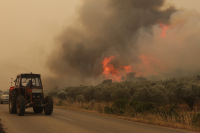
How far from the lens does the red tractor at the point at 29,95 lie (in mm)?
13942

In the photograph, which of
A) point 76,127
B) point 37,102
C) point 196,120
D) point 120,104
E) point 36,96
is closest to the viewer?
point 76,127

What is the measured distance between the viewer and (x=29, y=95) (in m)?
14.4

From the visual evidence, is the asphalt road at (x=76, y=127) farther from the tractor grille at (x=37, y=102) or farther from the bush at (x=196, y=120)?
the tractor grille at (x=37, y=102)

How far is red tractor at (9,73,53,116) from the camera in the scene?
13.9m

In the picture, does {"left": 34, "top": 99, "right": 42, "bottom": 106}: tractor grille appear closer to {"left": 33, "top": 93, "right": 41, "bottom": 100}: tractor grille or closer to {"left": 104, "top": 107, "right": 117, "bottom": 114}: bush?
{"left": 33, "top": 93, "right": 41, "bottom": 100}: tractor grille

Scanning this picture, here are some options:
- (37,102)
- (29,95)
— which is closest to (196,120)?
(37,102)

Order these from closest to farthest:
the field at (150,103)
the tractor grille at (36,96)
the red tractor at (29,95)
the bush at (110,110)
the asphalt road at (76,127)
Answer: the asphalt road at (76,127)
the field at (150,103)
the red tractor at (29,95)
the tractor grille at (36,96)
the bush at (110,110)

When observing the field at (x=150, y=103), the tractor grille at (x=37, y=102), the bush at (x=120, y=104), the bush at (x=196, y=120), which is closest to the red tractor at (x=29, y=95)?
the tractor grille at (x=37, y=102)

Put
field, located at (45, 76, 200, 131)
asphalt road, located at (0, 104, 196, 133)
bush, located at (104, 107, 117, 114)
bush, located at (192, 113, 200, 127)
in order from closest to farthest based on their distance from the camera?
asphalt road, located at (0, 104, 196, 133)
bush, located at (192, 113, 200, 127)
field, located at (45, 76, 200, 131)
bush, located at (104, 107, 117, 114)

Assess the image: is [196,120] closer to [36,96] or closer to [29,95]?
[36,96]

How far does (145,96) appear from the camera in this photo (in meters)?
42.1

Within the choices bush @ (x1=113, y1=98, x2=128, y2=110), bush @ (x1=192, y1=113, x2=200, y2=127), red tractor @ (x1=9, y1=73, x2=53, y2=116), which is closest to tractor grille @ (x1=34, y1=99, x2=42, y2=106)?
red tractor @ (x1=9, y1=73, x2=53, y2=116)

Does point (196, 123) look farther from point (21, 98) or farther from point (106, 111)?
point (21, 98)

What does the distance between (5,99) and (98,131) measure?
27.6 metres
